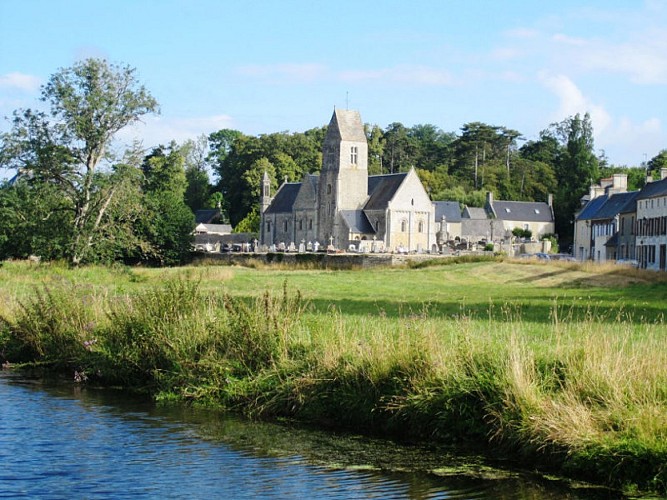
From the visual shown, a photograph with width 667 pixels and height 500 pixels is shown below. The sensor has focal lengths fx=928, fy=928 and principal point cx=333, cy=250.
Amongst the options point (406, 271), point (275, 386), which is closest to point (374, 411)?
point (275, 386)

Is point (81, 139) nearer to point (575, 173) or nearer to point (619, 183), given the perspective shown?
point (619, 183)

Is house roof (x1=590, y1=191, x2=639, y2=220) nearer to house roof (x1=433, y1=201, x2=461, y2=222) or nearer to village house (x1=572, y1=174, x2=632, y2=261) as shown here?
village house (x1=572, y1=174, x2=632, y2=261)

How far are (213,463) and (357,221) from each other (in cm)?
9642

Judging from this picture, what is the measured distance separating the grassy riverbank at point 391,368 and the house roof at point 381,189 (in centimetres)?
8365

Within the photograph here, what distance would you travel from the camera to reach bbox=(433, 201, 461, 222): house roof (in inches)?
4754

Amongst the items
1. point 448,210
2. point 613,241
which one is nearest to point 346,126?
point 448,210

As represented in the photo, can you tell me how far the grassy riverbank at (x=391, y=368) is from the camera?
11.8 metres

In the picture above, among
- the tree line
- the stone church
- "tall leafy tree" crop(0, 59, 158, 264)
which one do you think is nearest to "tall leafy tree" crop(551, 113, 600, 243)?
the tree line

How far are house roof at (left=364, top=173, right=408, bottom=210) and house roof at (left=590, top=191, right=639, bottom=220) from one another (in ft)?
89.5

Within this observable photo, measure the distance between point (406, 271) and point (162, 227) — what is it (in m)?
28.5

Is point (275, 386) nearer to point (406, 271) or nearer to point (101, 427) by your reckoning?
point (101, 427)

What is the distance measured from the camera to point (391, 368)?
14.1 metres

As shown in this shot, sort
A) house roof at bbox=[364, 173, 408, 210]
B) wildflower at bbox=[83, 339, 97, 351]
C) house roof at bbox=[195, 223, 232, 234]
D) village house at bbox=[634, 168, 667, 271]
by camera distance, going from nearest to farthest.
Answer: wildflower at bbox=[83, 339, 97, 351], village house at bbox=[634, 168, 667, 271], house roof at bbox=[364, 173, 408, 210], house roof at bbox=[195, 223, 232, 234]

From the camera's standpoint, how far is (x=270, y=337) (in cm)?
1630
